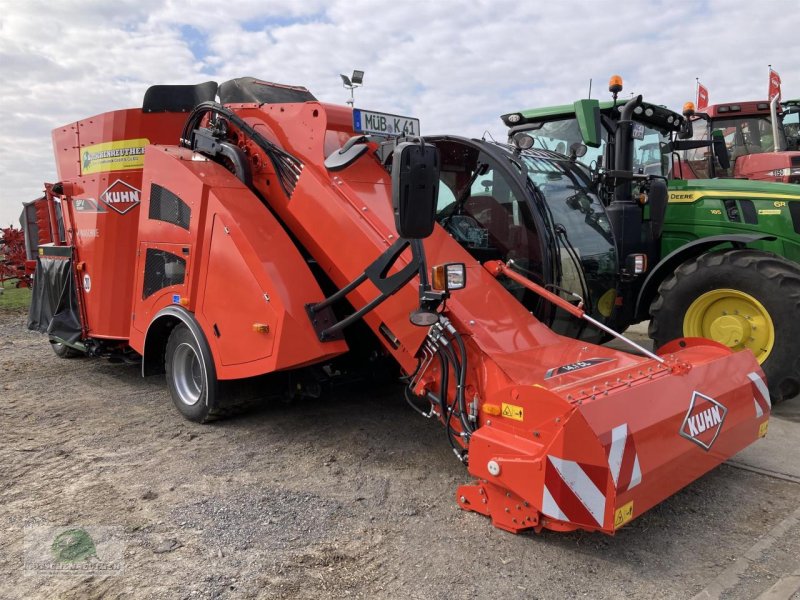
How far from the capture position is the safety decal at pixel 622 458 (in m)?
2.52

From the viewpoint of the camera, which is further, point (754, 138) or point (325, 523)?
point (754, 138)

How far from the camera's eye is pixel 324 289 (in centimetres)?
420

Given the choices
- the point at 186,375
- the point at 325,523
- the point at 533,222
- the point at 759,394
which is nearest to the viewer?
the point at 325,523

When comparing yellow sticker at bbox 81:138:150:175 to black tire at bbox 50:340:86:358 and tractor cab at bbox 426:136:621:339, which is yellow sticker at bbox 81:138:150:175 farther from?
tractor cab at bbox 426:136:621:339

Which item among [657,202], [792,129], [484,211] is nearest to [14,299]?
[484,211]

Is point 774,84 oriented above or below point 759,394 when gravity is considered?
above

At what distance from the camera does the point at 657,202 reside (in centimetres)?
500

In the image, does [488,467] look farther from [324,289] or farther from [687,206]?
[687,206]

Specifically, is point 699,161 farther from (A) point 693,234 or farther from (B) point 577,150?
(B) point 577,150

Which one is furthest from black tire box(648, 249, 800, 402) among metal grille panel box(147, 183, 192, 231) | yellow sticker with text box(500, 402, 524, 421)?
metal grille panel box(147, 183, 192, 231)

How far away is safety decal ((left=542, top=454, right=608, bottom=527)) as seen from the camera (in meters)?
2.51

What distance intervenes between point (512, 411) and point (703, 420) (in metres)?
0.99

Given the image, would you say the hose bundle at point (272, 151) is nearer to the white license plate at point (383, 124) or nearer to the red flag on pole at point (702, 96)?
the white license plate at point (383, 124)

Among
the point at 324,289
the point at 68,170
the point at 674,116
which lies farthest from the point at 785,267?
the point at 68,170
